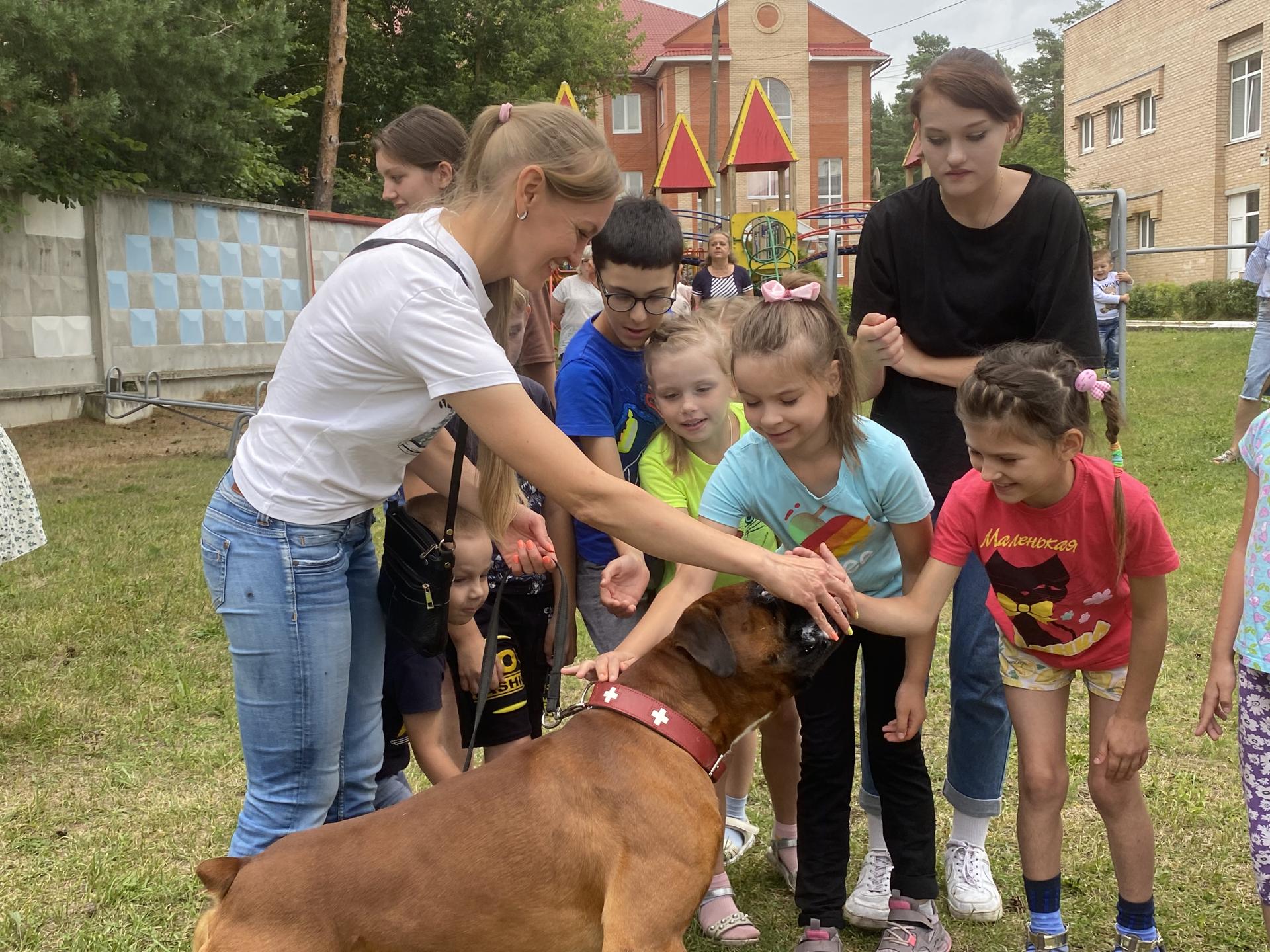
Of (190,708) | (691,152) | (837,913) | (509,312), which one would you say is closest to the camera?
(509,312)

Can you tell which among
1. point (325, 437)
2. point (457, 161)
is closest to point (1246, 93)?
point (457, 161)

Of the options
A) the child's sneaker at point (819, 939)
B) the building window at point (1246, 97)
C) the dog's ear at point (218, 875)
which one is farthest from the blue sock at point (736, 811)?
the building window at point (1246, 97)

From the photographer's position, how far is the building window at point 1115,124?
41.5 m

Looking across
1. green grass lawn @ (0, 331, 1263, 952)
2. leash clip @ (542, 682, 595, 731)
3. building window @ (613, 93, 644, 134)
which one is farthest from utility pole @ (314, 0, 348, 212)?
building window @ (613, 93, 644, 134)

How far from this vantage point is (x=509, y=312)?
2.96 metres

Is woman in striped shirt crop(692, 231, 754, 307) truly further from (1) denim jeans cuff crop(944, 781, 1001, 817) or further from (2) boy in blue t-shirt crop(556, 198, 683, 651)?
(1) denim jeans cuff crop(944, 781, 1001, 817)

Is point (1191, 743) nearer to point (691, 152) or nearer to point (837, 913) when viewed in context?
point (837, 913)

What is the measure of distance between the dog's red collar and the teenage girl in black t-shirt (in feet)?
4.16

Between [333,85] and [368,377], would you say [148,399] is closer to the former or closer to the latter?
[333,85]

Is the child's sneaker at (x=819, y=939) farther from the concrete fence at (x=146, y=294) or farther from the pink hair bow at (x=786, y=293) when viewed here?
the concrete fence at (x=146, y=294)

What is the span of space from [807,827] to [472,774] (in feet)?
4.06

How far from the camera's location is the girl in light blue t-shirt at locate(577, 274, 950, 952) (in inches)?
123

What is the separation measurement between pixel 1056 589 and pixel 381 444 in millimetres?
1936

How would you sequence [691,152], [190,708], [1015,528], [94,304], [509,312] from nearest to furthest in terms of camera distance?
1. [509,312]
2. [1015,528]
3. [190,708]
4. [94,304]
5. [691,152]
